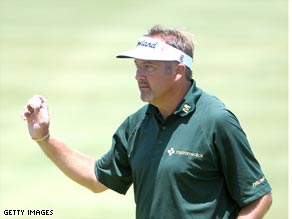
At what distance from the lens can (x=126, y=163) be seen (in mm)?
4711

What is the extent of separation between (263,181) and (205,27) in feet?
21.4

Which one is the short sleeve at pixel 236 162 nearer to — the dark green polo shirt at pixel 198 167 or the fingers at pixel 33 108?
the dark green polo shirt at pixel 198 167

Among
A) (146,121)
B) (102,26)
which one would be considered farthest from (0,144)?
(146,121)

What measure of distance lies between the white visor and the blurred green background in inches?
124

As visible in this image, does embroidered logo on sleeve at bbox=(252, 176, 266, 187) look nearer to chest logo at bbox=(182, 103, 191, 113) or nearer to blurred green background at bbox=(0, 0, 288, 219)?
chest logo at bbox=(182, 103, 191, 113)

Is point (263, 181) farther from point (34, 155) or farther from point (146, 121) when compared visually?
point (34, 155)

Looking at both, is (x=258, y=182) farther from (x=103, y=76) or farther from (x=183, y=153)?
(x=103, y=76)

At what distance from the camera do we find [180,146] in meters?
4.21

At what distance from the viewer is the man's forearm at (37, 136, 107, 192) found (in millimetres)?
4781

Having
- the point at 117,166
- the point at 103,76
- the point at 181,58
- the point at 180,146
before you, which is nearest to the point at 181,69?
the point at 181,58

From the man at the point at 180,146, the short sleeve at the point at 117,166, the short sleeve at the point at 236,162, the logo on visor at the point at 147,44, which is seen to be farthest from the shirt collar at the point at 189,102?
the short sleeve at the point at 117,166

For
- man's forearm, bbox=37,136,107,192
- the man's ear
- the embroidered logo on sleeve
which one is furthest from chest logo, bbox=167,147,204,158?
man's forearm, bbox=37,136,107,192

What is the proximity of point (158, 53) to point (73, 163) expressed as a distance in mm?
956

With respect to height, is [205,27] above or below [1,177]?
above
